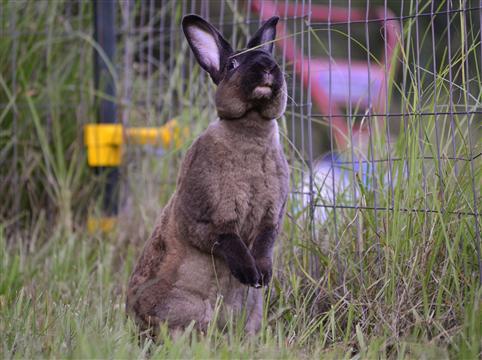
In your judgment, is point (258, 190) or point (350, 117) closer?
point (258, 190)

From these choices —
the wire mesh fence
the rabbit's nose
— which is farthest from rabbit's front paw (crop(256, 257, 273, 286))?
the rabbit's nose

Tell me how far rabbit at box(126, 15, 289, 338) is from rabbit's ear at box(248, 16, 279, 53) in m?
0.14

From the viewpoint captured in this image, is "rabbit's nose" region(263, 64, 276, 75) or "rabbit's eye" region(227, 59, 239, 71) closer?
"rabbit's nose" region(263, 64, 276, 75)

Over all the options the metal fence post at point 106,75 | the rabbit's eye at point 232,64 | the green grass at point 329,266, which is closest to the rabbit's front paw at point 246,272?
the green grass at point 329,266

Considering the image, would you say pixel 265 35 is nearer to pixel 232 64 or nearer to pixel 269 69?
pixel 232 64

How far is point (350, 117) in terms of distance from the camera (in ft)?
→ 11.8

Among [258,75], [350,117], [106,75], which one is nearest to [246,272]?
[258,75]

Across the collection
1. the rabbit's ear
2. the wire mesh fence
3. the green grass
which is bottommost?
the green grass

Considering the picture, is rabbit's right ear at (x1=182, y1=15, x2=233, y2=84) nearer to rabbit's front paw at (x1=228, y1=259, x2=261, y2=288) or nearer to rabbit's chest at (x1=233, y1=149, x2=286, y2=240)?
rabbit's chest at (x1=233, y1=149, x2=286, y2=240)

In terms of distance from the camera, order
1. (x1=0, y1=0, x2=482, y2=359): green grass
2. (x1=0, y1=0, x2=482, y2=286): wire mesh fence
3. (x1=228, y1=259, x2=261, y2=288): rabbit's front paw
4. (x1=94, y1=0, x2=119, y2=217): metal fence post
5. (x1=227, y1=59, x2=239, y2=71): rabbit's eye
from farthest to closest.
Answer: (x1=94, y1=0, x2=119, y2=217): metal fence post < (x1=0, y1=0, x2=482, y2=286): wire mesh fence < (x1=227, y1=59, x2=239, y2=71): rabbit's eye < (x1=228, y1=259, x2=261, y2=288): rabbit's front paw < (x1=0, y1=0, x2=482, y2=359): green grass

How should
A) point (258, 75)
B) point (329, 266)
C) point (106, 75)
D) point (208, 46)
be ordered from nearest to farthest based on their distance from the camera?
1. point (258, 75)
2. point (208, 46)
3. point (329, 266)
4. point (106, 75)

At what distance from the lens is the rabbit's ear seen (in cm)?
345

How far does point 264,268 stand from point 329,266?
478 mm

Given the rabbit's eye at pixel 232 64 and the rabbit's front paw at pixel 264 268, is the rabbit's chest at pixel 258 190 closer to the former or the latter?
the rabbit's front paw at pixel 264 268
